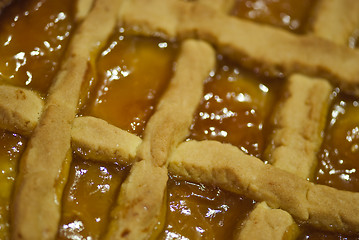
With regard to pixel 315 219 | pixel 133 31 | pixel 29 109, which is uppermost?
pixel 133 31

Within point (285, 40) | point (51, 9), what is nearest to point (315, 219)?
point (285, 40)

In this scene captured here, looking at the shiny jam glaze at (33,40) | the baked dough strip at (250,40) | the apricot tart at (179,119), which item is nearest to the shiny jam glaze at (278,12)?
the apricot tart at (179,119)

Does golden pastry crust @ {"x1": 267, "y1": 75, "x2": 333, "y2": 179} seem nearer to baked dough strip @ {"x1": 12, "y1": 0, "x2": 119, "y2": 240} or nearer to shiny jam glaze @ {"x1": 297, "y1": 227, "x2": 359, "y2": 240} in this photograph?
shiny jam glaze @ {"x1": 297, "y1": 227, "x2": 359, "y2": 240}

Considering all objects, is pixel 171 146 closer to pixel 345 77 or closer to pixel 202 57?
pixel 202 57

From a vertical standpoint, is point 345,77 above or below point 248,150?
above

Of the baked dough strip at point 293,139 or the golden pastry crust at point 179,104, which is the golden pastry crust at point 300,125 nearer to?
the baked dough strip at point 293,139

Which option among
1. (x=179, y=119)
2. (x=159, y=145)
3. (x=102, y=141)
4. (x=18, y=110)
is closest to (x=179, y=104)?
(x=179, y=119)
